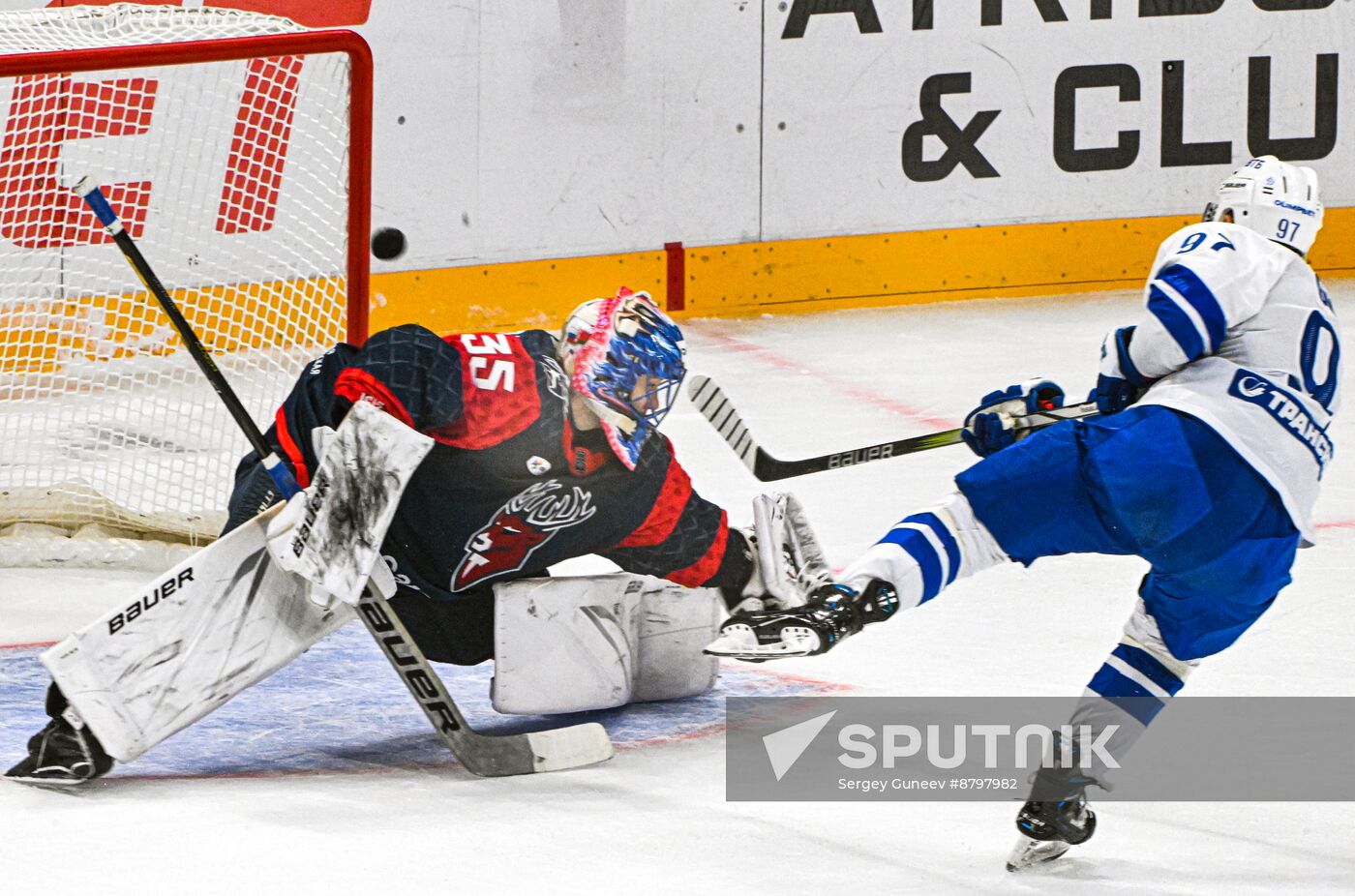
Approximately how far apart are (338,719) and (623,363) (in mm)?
821

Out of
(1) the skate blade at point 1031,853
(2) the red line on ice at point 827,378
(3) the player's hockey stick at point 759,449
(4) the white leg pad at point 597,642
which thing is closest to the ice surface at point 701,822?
(1) the skate blade at point 1031,853

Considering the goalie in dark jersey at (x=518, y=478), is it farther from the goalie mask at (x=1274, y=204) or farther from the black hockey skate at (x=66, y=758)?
the goalie mask at (x=1274, y=204)

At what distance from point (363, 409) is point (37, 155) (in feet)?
7.01

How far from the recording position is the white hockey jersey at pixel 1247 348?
112 inches

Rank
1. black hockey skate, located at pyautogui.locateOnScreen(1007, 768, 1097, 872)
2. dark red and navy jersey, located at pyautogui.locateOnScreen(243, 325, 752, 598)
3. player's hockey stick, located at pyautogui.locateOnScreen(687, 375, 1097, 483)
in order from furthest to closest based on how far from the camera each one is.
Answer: player's hockey stick, located at pyautogui.locateOnScreen(687, 375, 1097, 483), dark red and navy jersey, located at pyautogui.locateOnScreen(243, 325, 752, 598), black hockey skate, located at pyautogui.locateOnScreen(1007, 768, 1097, 872)

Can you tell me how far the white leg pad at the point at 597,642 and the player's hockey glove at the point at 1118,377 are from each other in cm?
80

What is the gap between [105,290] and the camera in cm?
500

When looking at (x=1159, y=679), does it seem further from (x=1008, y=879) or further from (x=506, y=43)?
(x=506, y=43)

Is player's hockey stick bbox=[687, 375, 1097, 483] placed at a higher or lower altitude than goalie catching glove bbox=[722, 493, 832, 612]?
higher

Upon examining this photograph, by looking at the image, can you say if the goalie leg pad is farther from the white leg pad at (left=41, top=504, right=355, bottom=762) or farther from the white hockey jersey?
the white hockey jersey

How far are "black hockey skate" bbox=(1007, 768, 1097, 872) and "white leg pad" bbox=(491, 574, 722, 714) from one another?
2.58 feet

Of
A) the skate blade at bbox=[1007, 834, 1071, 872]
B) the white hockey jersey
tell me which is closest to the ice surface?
Result: the skate blade at bbox=[1007, 834, 1071, 872]

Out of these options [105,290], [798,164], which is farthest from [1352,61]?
[105,290]

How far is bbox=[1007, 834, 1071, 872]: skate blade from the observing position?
9.71ft
